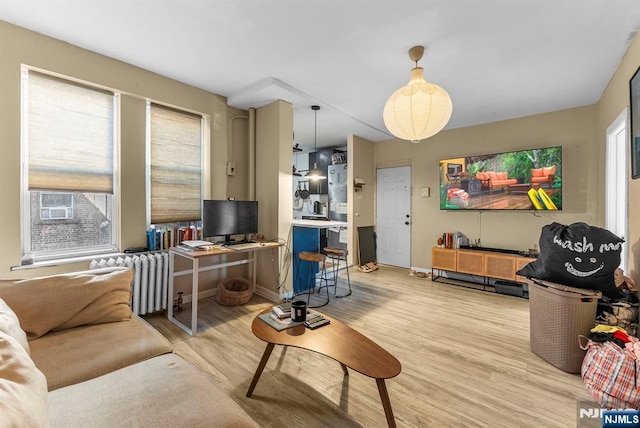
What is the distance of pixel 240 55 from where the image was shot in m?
2.68

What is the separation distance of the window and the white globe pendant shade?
284 centimetres

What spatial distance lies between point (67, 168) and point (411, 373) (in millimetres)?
3531

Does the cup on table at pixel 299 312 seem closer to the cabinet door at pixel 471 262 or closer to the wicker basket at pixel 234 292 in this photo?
the wicker basket at pixel 234 292

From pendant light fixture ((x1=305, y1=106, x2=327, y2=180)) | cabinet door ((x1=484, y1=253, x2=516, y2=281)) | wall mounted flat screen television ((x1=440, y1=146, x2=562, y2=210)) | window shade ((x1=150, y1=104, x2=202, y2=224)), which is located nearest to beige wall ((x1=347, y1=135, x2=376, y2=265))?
pendant light fixture ((x1=305, y1=106, x2=327, y2=180))

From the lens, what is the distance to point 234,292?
133 inches

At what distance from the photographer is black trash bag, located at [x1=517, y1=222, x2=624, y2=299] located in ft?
6.56

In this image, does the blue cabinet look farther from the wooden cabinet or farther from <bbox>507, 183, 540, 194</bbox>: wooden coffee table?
<bbox>507, 183, 540, 194</bbox>: wooden coffee table

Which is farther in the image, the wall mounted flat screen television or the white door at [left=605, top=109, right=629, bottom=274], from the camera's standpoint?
the wall mounted flat screen television

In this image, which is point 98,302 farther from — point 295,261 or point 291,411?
point 295,261

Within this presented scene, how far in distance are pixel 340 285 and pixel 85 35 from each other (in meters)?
4.11

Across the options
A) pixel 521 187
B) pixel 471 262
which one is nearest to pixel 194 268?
pixel 471 262

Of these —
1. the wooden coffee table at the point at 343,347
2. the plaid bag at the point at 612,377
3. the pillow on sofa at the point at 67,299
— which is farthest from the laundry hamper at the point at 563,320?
the pillow on sofa at the point at 67,299

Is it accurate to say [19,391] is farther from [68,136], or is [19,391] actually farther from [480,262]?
[480,262]

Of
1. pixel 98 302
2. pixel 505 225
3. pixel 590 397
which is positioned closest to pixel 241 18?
pixel 98 302
